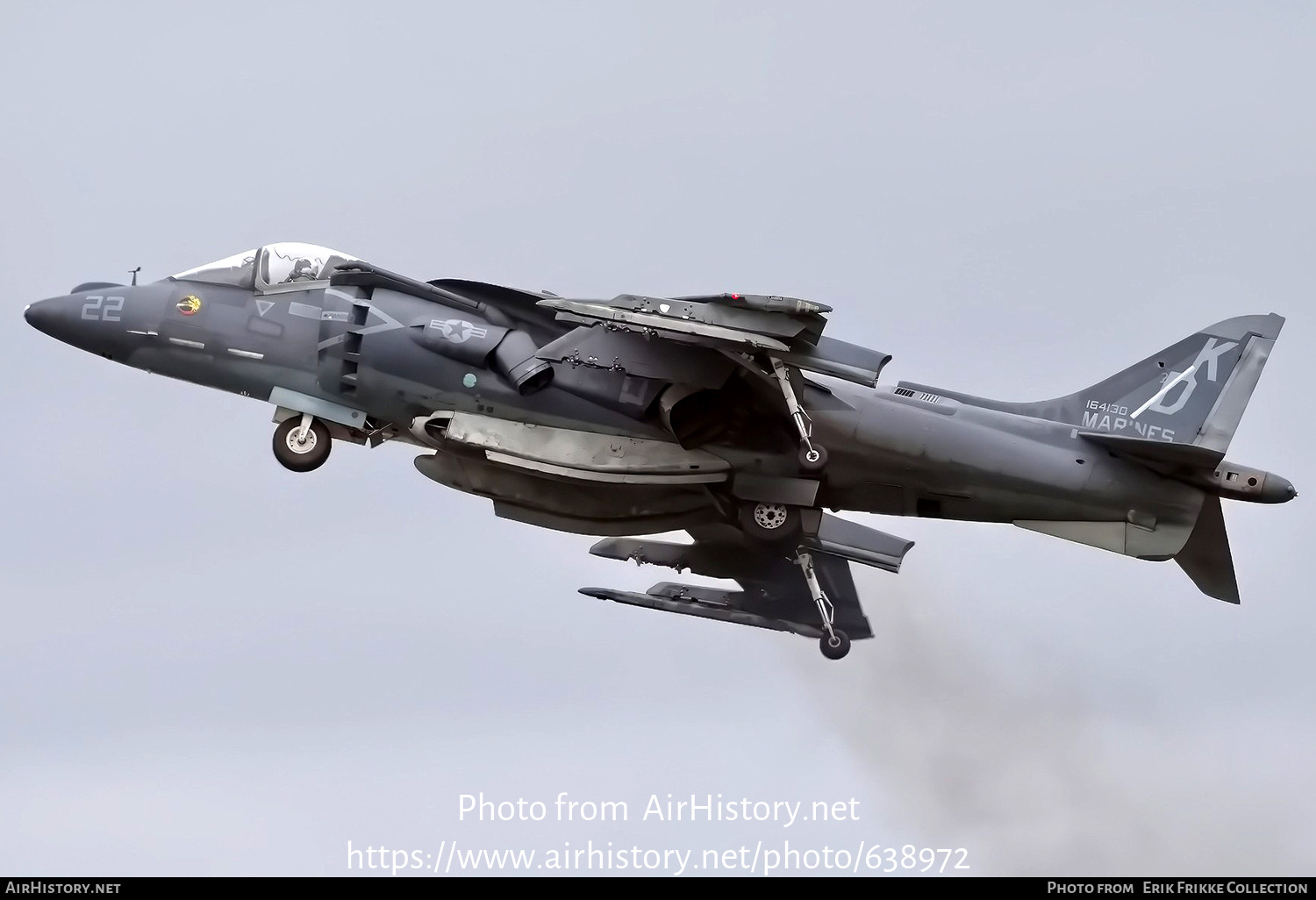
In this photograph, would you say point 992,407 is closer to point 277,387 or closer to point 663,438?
point 663,438

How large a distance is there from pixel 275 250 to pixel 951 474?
9635 mm

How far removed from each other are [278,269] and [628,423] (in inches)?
206

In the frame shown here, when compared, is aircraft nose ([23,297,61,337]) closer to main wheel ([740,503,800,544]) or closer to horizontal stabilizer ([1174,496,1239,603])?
main wheel ([740,503,800,544])

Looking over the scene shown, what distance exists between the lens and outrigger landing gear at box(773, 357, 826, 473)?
23.9m

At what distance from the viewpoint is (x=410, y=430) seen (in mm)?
25875

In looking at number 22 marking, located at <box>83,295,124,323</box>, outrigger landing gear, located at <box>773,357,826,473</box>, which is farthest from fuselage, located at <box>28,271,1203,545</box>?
outrigger landing gear, located at <box>773,357,826,473</box>

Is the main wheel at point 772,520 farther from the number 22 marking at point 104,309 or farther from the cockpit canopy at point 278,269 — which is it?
the number 22 marking at point 104,309

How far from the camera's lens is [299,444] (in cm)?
2580

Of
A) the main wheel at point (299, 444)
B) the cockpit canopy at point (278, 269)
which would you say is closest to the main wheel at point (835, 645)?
the main wheel at point (299, 444)

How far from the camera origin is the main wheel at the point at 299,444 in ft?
84.6

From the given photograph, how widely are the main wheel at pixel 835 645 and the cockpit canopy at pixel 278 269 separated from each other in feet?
27.1

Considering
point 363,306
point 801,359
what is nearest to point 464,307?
point 363,306
